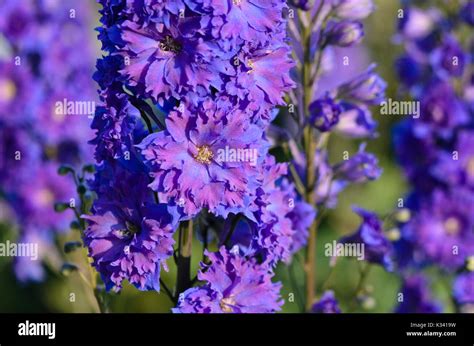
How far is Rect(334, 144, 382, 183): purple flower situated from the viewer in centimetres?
346

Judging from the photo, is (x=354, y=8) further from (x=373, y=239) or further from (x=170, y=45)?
(x=170, y=45)

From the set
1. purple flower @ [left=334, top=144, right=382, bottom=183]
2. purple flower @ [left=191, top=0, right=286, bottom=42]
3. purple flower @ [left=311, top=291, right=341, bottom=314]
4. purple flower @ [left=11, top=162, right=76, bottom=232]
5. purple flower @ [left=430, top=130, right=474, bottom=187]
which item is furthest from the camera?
purple flower @ [left=11, top=162, right=76, bottom=232]

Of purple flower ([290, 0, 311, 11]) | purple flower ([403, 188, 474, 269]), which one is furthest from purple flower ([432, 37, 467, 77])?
purple flower ([290, 0, 311, 11])

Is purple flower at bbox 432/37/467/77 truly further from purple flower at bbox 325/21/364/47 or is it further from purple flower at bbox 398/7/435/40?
purple flower at bbox 325/21/364/47

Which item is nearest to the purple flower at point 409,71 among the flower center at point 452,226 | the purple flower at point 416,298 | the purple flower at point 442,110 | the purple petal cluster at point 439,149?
the purple petal cluster at point 439,149

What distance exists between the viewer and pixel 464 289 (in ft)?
13.5

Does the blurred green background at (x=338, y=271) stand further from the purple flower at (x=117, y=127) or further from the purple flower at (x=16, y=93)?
the purple flower at (x=117, y=127)

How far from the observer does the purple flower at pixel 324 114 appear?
325 centimetres

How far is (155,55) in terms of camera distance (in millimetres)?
2506

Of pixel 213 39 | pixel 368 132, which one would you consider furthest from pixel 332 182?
pixel 213 39

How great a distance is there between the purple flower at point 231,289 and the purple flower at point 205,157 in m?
0.19

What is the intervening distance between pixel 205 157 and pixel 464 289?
1970 millimetres

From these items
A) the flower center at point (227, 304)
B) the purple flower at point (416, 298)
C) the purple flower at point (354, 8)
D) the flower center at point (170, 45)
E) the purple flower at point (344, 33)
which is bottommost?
the purple flower at point (416, 298)
